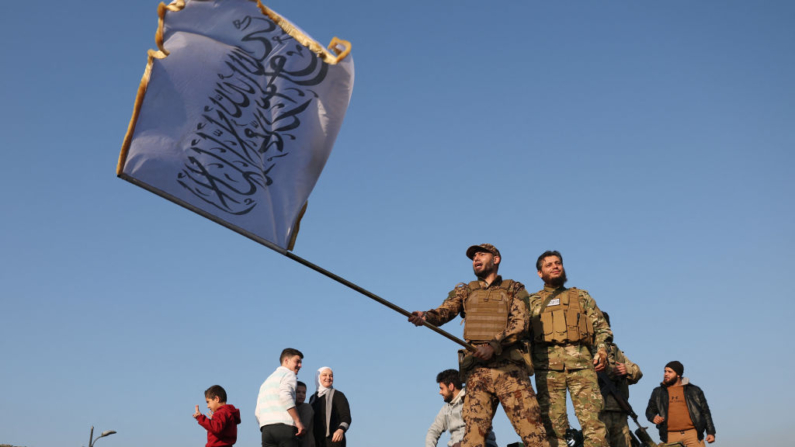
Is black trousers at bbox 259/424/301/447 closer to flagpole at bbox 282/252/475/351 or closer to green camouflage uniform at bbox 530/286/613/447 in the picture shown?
flagpole at bbox 282/252/475/351

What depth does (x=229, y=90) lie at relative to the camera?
7902 mm

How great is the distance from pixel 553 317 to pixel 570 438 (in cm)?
147

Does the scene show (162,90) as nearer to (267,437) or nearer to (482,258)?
(482,258)

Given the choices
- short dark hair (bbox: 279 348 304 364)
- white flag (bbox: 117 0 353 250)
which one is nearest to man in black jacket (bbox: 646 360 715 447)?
short dark hair (bbox: 279 348 304 364)

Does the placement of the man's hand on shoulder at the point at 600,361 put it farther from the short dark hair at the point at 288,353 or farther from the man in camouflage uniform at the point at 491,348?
the short dark hair at the point at 288,353

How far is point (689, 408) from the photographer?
12242mm

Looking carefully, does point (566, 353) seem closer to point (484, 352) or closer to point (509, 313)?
point (509, 313)

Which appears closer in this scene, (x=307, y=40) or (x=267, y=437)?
(x=307, y=40)

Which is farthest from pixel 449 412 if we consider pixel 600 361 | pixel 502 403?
pixel 502 403

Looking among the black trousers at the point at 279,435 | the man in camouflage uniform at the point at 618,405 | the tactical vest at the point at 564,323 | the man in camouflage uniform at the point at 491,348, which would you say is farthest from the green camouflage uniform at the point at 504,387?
the black trousers at the point at 279,435

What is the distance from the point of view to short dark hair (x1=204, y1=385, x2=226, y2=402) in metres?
9.62

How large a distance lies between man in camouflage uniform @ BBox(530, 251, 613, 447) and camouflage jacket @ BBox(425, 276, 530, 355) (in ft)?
2.40

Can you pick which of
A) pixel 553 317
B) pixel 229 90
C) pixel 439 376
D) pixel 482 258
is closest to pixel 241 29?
pixel 229 90

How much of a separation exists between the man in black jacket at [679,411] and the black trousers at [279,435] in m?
6.33
